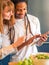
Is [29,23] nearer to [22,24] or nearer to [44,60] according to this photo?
[22,24]

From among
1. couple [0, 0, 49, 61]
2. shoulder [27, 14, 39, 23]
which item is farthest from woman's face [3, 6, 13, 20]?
shoulder [27, 14, 39, 23]

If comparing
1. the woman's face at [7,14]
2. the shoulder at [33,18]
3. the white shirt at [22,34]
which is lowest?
the white shirt at [22,34]

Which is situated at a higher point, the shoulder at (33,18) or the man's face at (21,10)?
the man's face at (21,10)

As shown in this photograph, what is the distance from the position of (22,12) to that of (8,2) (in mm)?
116

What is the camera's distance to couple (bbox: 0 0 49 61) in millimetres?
1310

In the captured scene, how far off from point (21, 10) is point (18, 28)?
12 cm

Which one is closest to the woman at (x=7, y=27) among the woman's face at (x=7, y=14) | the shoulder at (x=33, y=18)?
the woman's face at (x=7, y=14)

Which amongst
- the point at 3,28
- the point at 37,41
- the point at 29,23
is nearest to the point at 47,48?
the point at 37,41

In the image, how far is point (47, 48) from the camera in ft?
4.39

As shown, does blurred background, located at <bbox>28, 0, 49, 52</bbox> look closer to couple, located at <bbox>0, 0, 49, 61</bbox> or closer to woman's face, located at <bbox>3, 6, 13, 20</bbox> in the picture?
couple, located at <bbox>0, 0, 49, 61</bbox>

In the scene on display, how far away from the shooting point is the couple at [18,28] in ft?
4.30

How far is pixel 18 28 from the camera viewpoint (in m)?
A: 1.34

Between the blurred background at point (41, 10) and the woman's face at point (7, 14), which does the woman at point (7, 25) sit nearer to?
the woman's face at point (7, 14)

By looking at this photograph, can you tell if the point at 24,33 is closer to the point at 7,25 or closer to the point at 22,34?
the point at 22,34
